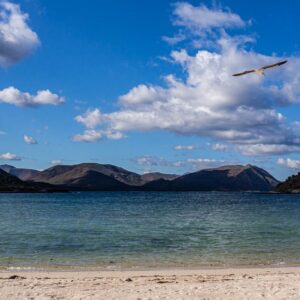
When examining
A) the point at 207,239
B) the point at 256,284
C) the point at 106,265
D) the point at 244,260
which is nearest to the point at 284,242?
the point at 207,239

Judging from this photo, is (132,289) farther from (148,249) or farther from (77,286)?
(148,249)

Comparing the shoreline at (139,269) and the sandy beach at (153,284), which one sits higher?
the sandy beach at (153,284)

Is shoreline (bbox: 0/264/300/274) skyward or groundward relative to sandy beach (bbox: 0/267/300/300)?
groundward

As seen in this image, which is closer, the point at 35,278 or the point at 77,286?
the point at 77,286

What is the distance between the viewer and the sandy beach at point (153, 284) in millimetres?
15891

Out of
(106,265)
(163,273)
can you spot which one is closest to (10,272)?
(106,265)

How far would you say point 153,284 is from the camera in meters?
18.3

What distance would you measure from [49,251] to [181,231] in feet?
55.7

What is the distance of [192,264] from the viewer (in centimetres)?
2566

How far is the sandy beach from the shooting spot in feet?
52.1

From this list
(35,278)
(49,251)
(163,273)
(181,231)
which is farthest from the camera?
(181,231)

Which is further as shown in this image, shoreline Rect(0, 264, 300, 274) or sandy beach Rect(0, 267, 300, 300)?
shoreline Rect(0, 264, 300, 274)

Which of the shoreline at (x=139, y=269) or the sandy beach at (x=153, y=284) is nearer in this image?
the sandy beach at (x=153, y=284)

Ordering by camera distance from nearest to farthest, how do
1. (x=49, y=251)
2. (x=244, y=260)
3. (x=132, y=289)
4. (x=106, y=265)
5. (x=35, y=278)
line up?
(x=132, y=289) < (x=35, y=278) < (x=106, y=265) < (x=244, y=260) < (x=49, y=251)
